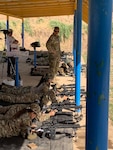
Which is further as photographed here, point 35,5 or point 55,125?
point 35,5

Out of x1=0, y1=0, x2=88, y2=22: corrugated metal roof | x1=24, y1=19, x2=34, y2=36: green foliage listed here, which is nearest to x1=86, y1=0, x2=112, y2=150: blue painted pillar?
x1=0, y1=0, x2=88, y2=22: corrugated metal roof

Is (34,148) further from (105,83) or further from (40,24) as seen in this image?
(40,24)

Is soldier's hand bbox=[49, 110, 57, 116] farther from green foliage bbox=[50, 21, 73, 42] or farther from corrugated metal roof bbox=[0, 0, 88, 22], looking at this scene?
green foliage bbox=[50, 21, 73, 42]

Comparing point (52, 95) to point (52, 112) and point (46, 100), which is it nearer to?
point (46, 100)

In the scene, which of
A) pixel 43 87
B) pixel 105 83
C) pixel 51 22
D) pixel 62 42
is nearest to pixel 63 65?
pixel 43 87

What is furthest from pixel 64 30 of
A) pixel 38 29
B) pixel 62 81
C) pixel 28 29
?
pixel 62 81

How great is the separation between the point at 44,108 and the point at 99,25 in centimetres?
496

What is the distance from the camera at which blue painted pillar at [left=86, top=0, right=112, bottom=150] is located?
2633mm

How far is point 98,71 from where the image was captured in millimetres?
2705

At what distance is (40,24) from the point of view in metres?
37.3

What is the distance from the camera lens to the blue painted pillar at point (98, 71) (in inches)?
104

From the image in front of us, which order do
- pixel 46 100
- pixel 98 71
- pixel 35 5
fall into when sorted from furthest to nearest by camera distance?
pixel 35 5 → pixel 46 100 → pixel 98 71

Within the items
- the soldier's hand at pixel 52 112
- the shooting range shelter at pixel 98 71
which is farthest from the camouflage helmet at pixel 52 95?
the shooting range shelter at pixel 98 71

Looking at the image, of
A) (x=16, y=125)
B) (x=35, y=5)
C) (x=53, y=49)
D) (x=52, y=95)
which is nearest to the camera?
(x=16, y=125)
